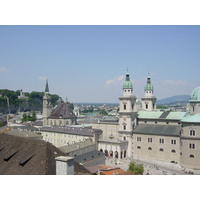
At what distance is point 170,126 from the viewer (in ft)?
170

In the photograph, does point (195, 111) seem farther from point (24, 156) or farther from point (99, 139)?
point (24, 156)

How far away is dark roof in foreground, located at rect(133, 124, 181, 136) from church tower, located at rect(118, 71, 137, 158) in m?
1.83

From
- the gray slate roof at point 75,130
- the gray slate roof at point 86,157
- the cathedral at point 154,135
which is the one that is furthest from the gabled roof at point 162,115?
the gray slate roof at point 86,157

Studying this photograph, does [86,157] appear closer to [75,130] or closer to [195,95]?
[75,130]

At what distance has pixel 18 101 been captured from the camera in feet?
500

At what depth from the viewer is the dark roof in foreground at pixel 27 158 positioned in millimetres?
16531

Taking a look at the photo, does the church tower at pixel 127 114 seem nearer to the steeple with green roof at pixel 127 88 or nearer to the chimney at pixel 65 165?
the steeple with green roof at pixel 127 88

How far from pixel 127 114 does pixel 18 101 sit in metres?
112

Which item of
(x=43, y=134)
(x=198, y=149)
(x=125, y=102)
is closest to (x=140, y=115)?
(x=125, y=102)

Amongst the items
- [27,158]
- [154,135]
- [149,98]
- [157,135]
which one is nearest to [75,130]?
[154,135]

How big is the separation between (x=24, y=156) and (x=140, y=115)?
4178 centimetres

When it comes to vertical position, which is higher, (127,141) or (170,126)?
(170,126)

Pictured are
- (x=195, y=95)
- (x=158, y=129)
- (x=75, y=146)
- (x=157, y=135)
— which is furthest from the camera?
(x=158, y=129)

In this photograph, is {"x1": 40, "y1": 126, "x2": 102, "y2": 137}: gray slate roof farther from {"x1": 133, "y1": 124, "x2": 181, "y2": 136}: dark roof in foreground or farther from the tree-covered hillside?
the tree-covered hillside
